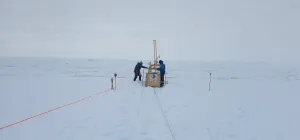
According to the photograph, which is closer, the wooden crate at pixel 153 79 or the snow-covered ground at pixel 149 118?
the snow-covered ground at pixel 149 118

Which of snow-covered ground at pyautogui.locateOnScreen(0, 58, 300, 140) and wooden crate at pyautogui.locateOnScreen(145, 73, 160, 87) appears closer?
snow-covered ground at pyautogui.locateOnScreen(0, 58, 300, 140)

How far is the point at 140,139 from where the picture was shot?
213 inches

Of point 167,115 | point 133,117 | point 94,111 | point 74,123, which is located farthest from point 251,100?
point 74,123

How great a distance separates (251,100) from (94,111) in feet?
19.4

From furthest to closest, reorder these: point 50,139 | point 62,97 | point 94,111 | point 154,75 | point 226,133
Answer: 1. point 154,75
2. point 62,97
3. point 94,111
4. point 226,133
5. point 50,139

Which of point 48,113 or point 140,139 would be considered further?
point 48,113

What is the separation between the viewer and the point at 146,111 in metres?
7.89

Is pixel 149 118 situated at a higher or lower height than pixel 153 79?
lower

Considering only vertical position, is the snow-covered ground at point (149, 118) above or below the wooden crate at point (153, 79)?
below

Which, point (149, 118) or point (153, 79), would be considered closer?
point (149, 118)

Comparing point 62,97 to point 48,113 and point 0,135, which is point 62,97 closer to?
point 48,113

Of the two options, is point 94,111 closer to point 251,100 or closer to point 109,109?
point 109,109

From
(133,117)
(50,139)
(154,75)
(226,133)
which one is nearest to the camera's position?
(50,139)

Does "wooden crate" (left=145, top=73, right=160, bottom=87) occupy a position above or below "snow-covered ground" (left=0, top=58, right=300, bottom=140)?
above
